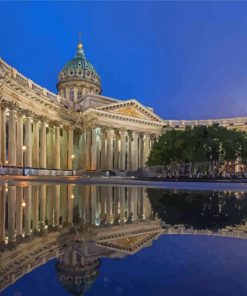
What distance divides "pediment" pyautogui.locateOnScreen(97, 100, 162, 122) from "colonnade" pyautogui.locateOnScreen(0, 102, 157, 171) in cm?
361

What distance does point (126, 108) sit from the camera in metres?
65.9

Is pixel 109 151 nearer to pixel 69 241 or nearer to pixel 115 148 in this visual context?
pixel 115 148

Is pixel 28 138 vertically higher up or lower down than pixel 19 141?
higher up

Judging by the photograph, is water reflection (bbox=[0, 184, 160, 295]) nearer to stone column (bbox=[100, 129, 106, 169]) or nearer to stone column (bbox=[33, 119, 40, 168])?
stone column (bbox=[33, 119, 40, 168])

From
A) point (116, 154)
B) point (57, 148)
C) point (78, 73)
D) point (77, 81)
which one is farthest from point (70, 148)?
point (78, 73)

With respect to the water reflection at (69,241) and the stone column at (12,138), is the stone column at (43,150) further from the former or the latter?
the water reflection at (69,241)

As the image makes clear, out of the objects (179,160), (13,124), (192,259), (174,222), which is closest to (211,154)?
(179,160)

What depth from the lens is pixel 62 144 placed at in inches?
2314

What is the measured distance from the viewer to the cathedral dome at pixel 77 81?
87.9 metres

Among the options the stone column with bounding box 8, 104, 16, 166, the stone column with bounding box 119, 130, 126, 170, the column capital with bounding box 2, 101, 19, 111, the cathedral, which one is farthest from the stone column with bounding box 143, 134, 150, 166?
the column capital with bounding box 2, 101, 19, 111

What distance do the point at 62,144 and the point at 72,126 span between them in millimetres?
3760

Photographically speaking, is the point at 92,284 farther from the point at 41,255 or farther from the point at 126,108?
the point at 126,108

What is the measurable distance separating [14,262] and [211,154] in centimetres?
3332

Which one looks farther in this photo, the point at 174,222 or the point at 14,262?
the point at 174,222
